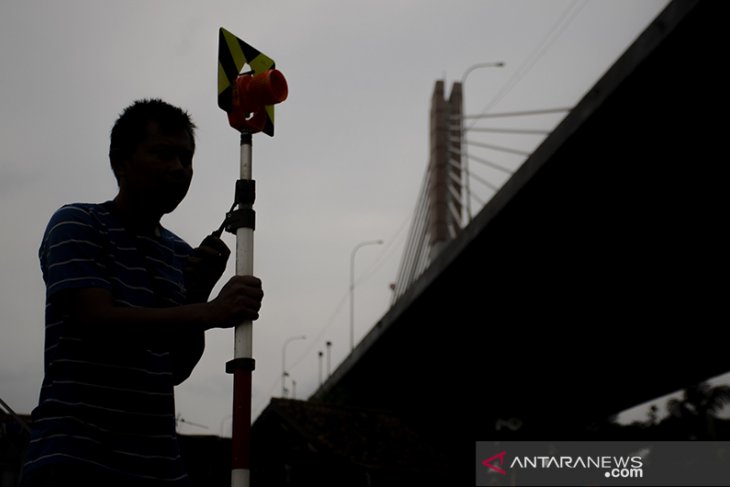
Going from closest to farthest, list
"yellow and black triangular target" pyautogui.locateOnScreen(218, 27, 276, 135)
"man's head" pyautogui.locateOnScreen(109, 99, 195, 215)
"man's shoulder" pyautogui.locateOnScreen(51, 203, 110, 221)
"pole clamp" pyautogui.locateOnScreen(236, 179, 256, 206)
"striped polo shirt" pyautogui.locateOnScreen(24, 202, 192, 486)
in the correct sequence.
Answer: "striped polo shirt" pyautogui.locateOnScreen(24, 202, 192, 486), "man's shoulder" pyautogui.locateOnScreen(51, 203, 110, 221), "man's head" pyautogui.locateOnScreen(109, 99, 195, 215), "pole clamp" pyautogui.locateOnScreen(236, 179, 256, 206), "yellow and black triangular target" pyautogui.locateOnScreen(218, 27, 276, 135)

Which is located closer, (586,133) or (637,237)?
(586,133)

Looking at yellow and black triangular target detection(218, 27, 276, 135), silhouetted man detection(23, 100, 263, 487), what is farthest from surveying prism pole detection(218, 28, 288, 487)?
silhouetted man detection(23, 100, 263, 487)

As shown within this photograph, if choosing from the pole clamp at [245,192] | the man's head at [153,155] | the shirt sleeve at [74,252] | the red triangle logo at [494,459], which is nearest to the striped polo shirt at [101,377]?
the shirt sleeve at [74,252]

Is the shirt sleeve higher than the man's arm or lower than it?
higher

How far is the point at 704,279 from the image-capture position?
24.1 m

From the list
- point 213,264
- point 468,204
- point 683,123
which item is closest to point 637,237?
point 683,123

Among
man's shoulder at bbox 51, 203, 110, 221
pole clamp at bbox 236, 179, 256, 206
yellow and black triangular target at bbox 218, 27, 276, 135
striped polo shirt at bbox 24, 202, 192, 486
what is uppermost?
yellow and black triangular target at bbox 218, 27, 276, 135

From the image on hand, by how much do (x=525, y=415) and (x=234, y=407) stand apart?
124 ft

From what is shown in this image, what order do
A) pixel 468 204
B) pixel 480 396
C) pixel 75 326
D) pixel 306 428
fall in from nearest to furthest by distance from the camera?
pixel 75 326, pixel 306 428, pixel 468 204, pixel 480 396

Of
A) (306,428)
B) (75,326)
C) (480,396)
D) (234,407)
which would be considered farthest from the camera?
(480,396)

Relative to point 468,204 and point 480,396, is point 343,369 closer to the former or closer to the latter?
point 480,396

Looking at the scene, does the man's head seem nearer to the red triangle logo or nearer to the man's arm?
the man's arm

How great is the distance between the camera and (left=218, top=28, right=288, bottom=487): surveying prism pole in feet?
8.30

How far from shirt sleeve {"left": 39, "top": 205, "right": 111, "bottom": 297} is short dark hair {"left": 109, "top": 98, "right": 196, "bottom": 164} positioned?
289 millimetres
